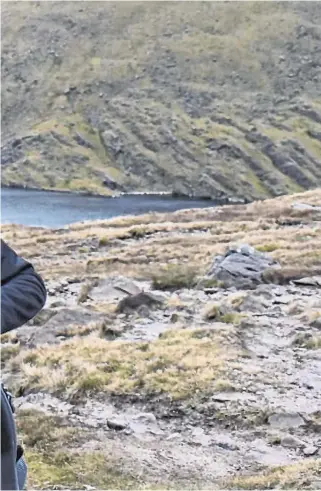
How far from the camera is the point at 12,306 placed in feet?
Result: 13.4

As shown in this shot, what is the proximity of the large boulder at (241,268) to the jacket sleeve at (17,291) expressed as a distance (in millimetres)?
18713

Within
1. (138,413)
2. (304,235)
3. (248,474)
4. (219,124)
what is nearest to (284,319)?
(138,413)

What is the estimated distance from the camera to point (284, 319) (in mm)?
18156

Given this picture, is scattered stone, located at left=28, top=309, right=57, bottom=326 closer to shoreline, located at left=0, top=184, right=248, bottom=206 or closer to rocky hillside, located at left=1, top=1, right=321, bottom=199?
shoreline, located at left=0, top=184, right=248, bottom=206

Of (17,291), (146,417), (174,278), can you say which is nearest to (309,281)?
(174,278)

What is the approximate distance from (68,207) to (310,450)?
108221 mm

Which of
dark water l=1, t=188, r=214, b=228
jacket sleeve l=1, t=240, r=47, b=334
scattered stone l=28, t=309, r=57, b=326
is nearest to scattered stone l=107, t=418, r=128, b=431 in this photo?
jacket sleeve l=1, t=240, r=47, b=334

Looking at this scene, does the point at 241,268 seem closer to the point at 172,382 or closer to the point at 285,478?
the point at 172,382

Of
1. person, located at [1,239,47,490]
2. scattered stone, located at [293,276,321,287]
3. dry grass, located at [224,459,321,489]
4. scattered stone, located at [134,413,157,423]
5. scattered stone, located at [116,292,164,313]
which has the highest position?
person, located at [1,239,47,490]

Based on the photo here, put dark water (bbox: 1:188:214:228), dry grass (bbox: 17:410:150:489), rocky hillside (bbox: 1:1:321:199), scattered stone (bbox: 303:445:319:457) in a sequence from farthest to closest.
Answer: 1. rocky hillside (bbox: 1:1:321:199)
2. dark water (bbox: 1:188:214:228)
3. scattered stone (bbox: 303:445:319:457)
4. dry grass (bbox: 17:410:150:489)

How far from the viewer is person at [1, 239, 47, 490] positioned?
13.3 feet

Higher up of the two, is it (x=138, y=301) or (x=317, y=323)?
(x=317, y=323)

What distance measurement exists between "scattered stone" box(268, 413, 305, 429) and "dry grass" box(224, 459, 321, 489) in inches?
75.3

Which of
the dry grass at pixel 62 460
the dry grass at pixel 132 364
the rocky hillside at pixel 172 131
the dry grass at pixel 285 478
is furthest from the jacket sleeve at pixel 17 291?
the rocky hillside at pixel 172 131
